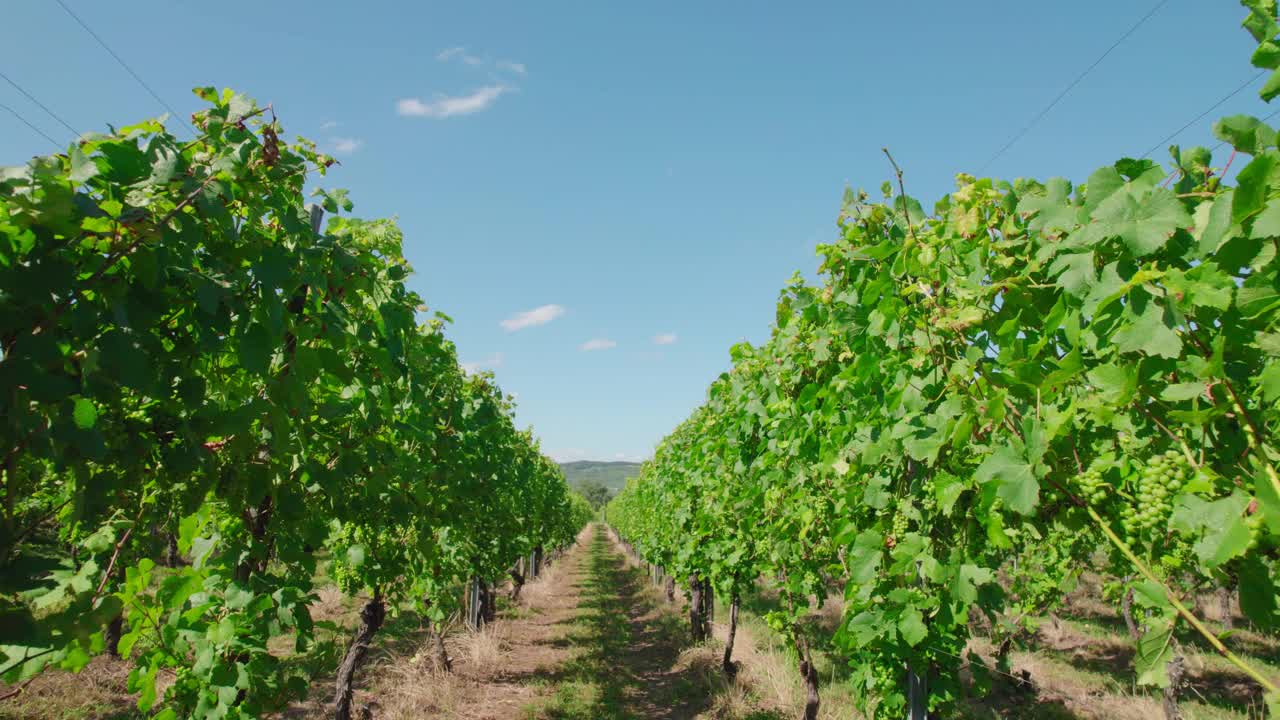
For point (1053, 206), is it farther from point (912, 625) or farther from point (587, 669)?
point (587, 669)

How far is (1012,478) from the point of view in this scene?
1.58 m

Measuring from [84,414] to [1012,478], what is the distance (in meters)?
2.07

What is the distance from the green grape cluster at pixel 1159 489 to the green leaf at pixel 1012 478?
0.67ft

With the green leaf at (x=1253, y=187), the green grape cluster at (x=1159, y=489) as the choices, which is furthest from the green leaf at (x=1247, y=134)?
the green grape cluster at (x=1159, y=489)

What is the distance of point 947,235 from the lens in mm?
2430

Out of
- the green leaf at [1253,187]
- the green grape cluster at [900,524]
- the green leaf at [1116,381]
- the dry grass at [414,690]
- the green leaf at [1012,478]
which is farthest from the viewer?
the dry grass at [414,690]

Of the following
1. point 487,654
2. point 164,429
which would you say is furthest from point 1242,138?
point 487,654

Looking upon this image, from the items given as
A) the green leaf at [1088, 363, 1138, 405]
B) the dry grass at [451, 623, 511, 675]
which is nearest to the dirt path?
the dry grass at [451, 623, 511, 675]

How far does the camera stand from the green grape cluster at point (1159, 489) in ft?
4.57

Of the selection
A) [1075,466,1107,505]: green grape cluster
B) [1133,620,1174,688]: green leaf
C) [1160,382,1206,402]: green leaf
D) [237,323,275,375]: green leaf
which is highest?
[237,323,275,375]: green leaf

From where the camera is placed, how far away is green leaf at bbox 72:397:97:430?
1.25m

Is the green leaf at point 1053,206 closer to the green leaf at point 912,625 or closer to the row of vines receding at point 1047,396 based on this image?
the row of vines receding at point 1047,396

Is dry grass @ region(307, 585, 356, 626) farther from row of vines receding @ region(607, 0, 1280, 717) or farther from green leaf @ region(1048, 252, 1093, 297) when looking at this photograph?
green leaf @ region(1048, 252, 1093, 297)

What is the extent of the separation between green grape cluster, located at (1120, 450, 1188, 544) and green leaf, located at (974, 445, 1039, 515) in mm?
203
